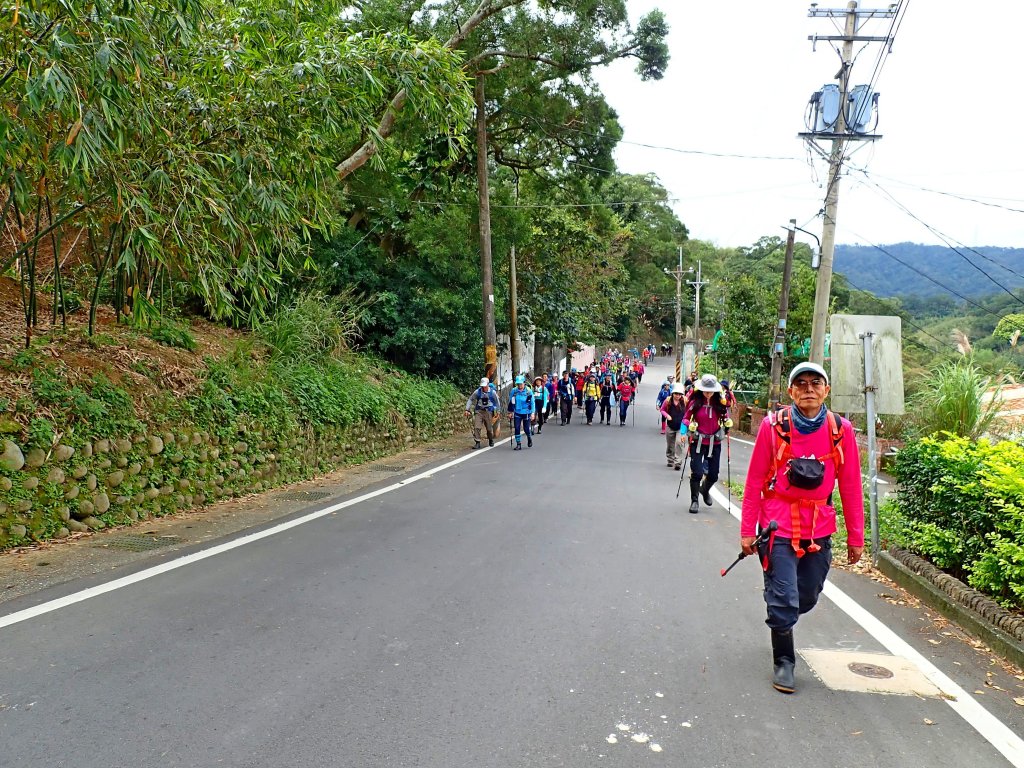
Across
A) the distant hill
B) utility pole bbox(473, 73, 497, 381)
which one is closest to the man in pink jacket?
utility pole bbox(473, 73, 497, 381)

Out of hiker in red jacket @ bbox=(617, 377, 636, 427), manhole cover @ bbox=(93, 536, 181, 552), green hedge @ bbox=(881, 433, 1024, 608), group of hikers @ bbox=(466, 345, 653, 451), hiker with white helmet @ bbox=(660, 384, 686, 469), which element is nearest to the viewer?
green hedge @ bbox=(881, 433, 1024, 608)

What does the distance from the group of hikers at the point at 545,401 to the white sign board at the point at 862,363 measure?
389 inches

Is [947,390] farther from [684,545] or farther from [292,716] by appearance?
[292,716]

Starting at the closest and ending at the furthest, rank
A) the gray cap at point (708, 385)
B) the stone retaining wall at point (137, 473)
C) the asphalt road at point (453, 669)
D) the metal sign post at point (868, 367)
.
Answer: the asphalt road at point (453, 669) < the stone retaining wall at point (137, 473) < the metal sign post at point (868, 367) < the gray cap at point (708, 385)

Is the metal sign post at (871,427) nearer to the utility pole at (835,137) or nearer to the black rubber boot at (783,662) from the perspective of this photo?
the black rubber boot at (783,662)

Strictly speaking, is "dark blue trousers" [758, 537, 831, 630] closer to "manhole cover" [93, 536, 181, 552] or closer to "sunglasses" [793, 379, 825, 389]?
"sunglasses" [793, 379, 825, 389]

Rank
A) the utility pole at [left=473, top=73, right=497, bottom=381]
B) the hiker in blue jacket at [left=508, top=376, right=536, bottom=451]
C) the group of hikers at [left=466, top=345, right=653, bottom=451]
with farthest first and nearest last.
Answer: the utility pole at [left=473, top=73, right=497, bottom=381] < the hiker in blue jacket at [left=508, top=376, right=536, bottom=451] < the group of hikers at [left=466, top=345, right=653, bottom=451]

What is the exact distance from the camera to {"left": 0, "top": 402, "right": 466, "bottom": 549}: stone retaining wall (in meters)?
6.38

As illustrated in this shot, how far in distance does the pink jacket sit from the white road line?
892mm

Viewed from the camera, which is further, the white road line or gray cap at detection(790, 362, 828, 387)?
gray cap at detection(790, 362, 828, 387)

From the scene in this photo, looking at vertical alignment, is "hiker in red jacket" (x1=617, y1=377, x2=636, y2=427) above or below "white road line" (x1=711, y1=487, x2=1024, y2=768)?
above

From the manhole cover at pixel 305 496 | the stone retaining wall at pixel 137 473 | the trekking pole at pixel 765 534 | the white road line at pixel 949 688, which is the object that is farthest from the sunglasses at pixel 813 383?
the manhole cover at pixel 305 496

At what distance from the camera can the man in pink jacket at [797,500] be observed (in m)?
4.07

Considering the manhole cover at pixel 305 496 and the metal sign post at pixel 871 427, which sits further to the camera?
the manhole cover at pixel 305 496
